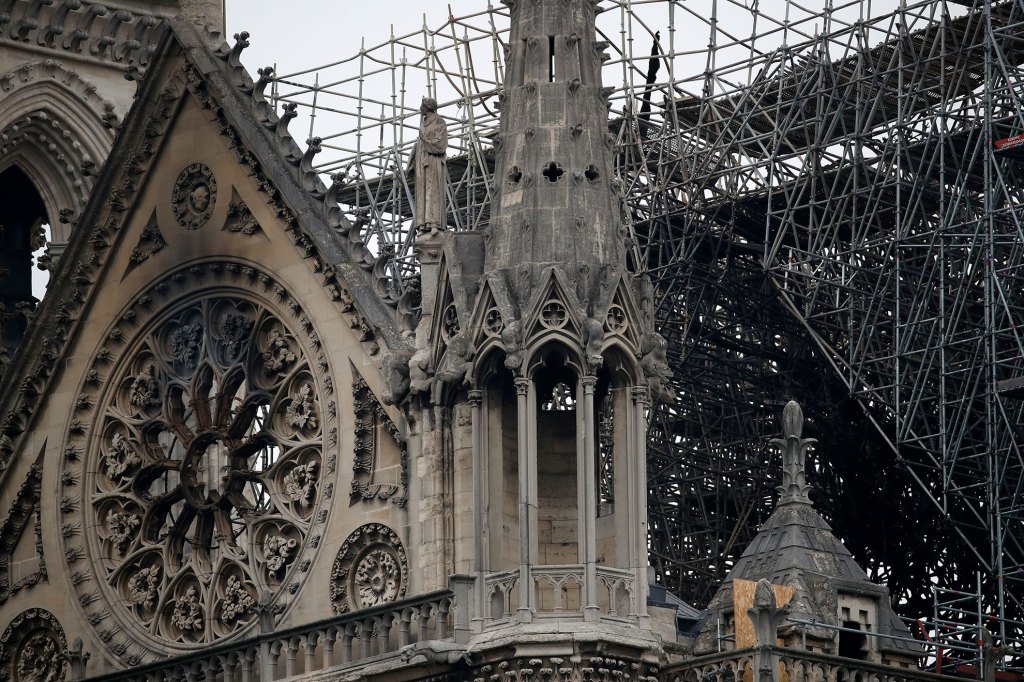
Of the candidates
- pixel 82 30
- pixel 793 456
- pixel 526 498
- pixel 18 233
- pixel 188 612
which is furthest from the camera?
pixel 18 233

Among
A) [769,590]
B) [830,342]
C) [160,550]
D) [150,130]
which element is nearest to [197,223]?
[150,130]

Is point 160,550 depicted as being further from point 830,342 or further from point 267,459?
point 830,342

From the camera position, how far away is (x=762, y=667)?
101ft

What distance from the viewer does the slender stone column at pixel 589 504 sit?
30.2m

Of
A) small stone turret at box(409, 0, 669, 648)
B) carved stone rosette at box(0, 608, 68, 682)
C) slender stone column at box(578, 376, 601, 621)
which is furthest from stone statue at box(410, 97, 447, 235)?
carved stone rosette at box(0, 608, 68, 682)

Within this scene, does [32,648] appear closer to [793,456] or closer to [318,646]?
[318,646]

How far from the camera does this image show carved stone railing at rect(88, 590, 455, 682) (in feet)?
103

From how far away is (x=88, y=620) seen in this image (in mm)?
36000

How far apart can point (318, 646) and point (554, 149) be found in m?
5.83

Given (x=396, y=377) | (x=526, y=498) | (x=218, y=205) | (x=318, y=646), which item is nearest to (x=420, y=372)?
(x=396, y=377)

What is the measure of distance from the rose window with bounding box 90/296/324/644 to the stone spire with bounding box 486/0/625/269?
388 centimetres

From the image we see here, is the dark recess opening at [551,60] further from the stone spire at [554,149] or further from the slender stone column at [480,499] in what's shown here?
the slender stone column at [480,499]

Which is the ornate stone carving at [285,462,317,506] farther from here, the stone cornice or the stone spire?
the stone cornice

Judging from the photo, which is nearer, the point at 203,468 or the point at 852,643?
the point at 852,643
